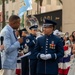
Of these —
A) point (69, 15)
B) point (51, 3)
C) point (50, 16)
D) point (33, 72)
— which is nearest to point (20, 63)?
point (33, 72)

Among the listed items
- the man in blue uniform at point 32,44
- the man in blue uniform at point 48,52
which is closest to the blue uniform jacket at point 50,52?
the man in blue uniform at point 48,52

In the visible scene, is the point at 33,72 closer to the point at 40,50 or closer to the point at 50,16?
the point at 40,50

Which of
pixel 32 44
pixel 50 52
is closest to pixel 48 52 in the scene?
pixel 50 52

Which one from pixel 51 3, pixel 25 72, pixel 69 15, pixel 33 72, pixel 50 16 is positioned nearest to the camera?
pixel 33 72

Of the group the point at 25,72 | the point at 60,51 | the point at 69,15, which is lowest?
the point at 25,72

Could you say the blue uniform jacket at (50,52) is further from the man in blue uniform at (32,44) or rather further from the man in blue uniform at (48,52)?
the man in blue uniform at (32,44)

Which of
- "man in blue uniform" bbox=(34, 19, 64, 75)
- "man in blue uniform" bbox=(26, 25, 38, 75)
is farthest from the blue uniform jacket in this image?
"man in blue uniform" bbox=(26, 25, 38, 75)

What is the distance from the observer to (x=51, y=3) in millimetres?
61906

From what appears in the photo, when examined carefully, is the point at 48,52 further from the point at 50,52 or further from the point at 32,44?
the point at 32,44

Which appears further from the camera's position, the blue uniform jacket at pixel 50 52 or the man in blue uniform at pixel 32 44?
the man in blue uniform at pixel 32 44

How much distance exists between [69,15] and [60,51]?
46.1ft

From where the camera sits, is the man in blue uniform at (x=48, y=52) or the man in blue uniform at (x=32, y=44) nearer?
the man in blue uniform at (x=48, y=52)

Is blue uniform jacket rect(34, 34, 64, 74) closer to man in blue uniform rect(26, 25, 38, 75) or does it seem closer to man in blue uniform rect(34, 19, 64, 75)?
man in blue uniform rect(34, 19, 64, 75)

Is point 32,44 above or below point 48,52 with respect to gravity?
above
